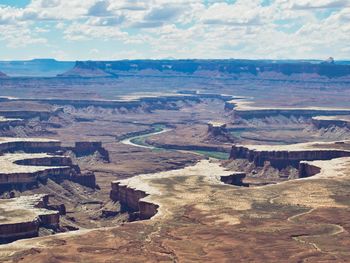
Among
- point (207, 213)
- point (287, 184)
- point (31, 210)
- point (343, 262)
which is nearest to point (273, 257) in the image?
point (343, 262)

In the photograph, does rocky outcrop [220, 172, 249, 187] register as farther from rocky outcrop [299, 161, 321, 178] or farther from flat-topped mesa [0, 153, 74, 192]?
flat-topped mesa [0, 153, 74, 192]

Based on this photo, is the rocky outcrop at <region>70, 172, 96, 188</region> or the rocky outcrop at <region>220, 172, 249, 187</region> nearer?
the rocky outcrop at <region>220, 172, 249, 187</region>

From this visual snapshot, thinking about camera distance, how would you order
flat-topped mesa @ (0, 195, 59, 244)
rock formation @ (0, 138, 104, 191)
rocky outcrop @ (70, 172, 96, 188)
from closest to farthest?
flat-topped mesa @ (0, 195, 59, 244)
rock formation @ (0, 138, 104, 191)
rocky outcrop @ (70, 172, 96, 188)

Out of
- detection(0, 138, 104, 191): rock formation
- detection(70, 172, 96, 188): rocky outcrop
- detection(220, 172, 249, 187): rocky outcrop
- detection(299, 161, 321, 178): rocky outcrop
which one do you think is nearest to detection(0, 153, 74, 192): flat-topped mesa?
detection(0, 138, 104, 191): rock formation

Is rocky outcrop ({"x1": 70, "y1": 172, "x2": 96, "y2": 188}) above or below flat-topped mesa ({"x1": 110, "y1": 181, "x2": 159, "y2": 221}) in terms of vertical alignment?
below

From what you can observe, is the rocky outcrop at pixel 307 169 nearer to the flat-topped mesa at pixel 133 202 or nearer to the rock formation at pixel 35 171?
the flat-topped mesa at pixel 133 202

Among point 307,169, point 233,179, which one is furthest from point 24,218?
point 307,169
